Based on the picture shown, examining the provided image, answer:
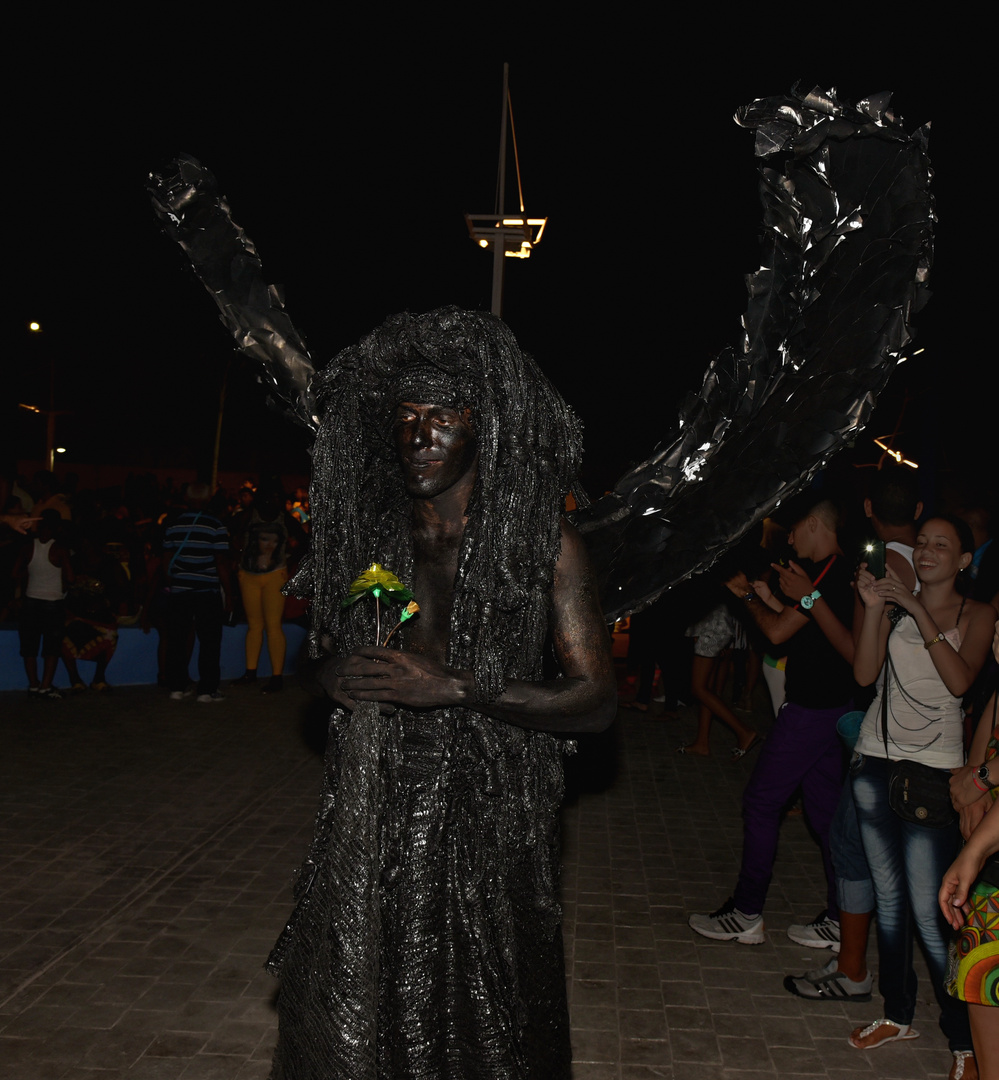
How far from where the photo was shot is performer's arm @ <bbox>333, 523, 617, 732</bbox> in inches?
91.6

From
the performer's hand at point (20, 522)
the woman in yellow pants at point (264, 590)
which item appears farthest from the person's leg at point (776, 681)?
the performer's hand at point (20, 522)

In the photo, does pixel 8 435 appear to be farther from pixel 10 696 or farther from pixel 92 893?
pixel 92 893

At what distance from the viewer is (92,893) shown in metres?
5.36

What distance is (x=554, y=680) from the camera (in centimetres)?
248

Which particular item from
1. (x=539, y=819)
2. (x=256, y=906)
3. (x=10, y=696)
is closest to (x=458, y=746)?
(x=539, y=819)

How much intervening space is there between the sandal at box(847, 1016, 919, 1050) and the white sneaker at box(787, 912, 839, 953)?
2.90ft

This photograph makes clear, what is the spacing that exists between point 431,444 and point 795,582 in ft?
8.87

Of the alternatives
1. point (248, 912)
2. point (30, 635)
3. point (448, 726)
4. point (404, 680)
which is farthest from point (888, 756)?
point (30, 635)

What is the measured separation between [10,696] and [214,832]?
457 centimetres

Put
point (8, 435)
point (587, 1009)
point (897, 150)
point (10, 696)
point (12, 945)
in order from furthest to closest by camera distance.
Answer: point (8, 435)
point (10, 696)
point (12, 945)
point (587, 1009)
point (897, 150)

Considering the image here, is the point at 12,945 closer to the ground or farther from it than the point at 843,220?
closer to the ground

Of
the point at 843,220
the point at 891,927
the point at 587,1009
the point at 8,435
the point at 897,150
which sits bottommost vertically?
the point at 587,1009

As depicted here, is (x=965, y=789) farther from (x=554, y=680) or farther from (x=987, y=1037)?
(x=554, y=680)

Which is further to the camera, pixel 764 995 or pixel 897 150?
pixel 764 995
